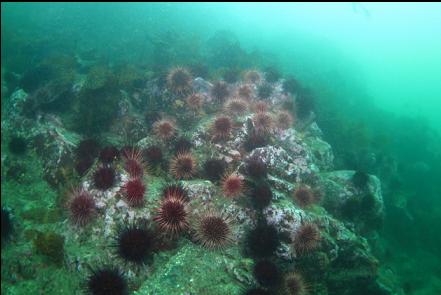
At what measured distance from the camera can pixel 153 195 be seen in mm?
9703

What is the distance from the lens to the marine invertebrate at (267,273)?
27.6 feet

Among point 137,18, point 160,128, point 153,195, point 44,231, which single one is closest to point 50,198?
point 44,231

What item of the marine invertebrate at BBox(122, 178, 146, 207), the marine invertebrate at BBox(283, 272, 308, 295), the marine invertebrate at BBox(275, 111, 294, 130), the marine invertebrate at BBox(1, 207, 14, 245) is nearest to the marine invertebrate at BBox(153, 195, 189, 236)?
the marine invertebrate at BBox(122, 178, 146, 207)

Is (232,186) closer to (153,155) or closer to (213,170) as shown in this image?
(213,170)

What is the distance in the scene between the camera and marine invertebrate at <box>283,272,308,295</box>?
8648 mm

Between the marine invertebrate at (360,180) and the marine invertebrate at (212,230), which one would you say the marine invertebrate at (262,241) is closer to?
the marine invertebrate at (212,230)

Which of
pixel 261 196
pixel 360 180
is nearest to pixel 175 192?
pixel 261 196

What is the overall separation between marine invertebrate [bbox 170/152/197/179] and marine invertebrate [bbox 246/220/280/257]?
270 centimetres

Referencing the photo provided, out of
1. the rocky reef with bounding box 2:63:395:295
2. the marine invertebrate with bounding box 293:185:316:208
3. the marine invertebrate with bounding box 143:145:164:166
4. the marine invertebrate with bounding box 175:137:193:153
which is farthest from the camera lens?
the marine invertebrate with bounding box 175:137:193:153

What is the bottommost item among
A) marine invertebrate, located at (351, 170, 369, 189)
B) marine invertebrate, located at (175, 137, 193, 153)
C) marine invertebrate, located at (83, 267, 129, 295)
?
marine invertebrate, located at (351, 170, 369, 189)

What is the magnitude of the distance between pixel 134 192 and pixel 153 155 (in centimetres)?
193

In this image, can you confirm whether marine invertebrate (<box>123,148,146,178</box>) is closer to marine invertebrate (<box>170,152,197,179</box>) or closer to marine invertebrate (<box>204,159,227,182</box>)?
marine invertebrate (<box>170,152,197,179</box>)

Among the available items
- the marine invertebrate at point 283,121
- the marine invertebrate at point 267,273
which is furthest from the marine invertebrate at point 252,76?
the marine invertebrate at point 267,273

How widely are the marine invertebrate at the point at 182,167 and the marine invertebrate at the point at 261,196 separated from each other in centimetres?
206
